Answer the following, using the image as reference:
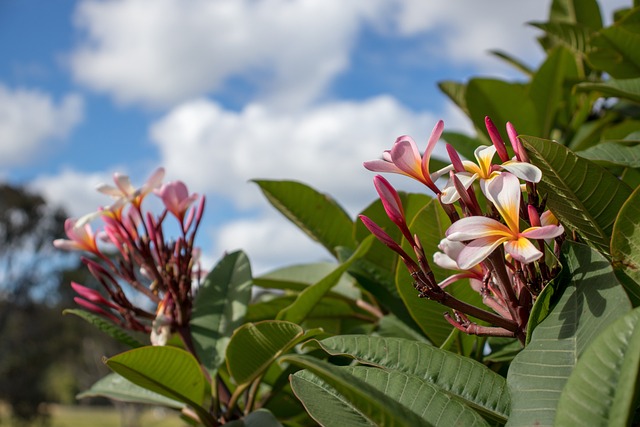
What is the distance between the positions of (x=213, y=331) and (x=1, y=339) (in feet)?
86.3

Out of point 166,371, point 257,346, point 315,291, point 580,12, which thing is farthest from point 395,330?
point 580,12

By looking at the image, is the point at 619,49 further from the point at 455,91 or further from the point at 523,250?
the point at 523,250

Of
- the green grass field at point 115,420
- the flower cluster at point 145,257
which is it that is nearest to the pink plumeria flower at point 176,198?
the flower cluster at point 145,257

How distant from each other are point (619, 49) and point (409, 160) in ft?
2.94

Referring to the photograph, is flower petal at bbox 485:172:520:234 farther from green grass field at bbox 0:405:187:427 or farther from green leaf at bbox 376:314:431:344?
green grass field at bbox 0:405:187:427

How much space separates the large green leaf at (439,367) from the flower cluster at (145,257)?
57cm

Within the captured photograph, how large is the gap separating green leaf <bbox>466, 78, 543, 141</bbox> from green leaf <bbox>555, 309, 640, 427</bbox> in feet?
3.61

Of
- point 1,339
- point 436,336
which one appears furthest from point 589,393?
point 1,339

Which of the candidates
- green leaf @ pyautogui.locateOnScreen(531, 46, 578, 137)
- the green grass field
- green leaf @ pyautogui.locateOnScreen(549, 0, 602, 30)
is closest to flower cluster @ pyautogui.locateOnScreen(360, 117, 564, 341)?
green leaf @ pyautogui.locateOnScreen(531, 46, 578, 137)

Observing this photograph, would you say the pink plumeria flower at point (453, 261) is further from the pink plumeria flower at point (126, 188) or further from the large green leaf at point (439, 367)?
the pink plumeria flower at point (126, 188)

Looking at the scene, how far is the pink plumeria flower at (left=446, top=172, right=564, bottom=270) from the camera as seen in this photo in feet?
2.33

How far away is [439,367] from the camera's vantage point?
82 cm

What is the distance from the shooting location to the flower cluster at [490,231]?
0.72m

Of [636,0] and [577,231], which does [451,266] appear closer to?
[577,231]
